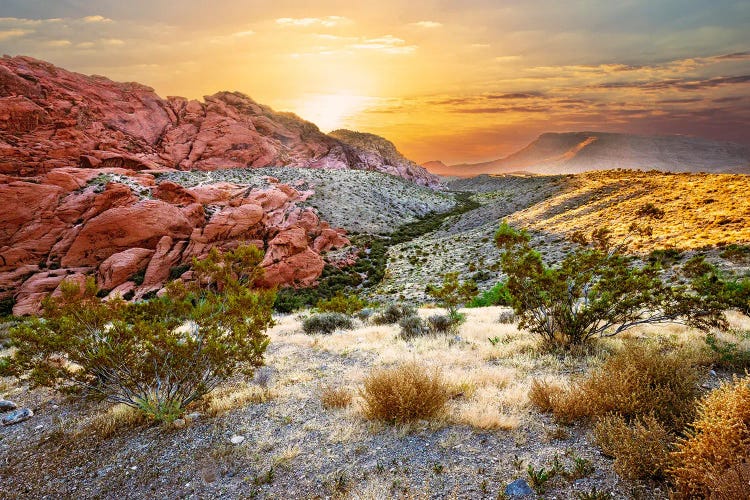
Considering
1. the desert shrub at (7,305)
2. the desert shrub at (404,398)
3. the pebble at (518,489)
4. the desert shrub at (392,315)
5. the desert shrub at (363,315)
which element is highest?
the pebble at (518,489)

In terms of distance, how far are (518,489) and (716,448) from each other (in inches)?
73.4

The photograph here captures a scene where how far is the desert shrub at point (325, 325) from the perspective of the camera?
1286cm

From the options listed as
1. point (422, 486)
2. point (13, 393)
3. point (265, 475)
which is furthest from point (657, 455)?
point (13, 393)

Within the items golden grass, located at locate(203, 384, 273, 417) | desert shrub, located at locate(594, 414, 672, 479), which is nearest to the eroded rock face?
golden grass, located at locate(203, 384, 273, 417)

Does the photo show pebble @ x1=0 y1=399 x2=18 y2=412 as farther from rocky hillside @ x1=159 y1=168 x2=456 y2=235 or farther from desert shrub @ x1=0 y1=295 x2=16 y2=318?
rocky hillside @ x1=159 y1=168 x2=456 y2=235

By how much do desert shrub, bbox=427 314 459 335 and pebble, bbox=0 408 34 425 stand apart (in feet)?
32.3

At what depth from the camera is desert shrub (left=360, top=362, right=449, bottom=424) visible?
5516 millimetres

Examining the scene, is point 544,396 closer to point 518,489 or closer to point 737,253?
point 518,489

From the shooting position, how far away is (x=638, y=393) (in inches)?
186

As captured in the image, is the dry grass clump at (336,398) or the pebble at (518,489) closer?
the pebble at (518,489)

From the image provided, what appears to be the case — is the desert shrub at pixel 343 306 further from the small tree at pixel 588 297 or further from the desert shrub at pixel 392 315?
the small tree at pixel 588 297

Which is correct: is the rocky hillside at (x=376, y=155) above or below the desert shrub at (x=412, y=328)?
above

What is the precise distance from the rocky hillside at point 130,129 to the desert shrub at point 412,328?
1998 inches

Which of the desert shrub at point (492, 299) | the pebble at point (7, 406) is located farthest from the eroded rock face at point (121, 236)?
the pebble at point (7, 406)
